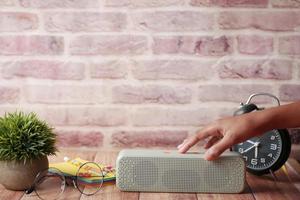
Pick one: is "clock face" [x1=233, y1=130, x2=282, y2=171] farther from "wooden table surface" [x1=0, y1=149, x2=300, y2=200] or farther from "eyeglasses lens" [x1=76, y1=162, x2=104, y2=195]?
"eyeglasses lens" [x1=76, y1=162, x2=104, y2=195]

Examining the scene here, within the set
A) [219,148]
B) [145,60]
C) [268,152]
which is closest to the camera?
[219,148]

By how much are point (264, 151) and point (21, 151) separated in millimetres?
630

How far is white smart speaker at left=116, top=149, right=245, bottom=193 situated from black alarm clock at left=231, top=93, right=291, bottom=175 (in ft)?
0.55

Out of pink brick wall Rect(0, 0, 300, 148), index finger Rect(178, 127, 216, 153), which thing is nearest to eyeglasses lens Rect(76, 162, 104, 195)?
index finger Rect(178, 127, 216, 153)

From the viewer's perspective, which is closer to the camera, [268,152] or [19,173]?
[19,173]

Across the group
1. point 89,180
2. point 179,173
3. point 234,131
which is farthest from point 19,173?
point 234,131

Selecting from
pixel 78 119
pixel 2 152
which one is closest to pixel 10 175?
pixel 2 152

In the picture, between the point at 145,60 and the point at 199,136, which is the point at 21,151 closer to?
the point at 199,136

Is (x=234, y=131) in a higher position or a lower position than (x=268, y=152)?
higher

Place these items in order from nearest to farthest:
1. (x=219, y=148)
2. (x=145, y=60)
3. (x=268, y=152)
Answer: (x=219, y=148), (x=268, y=152), (x=145, y=60)

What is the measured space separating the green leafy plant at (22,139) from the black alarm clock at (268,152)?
1.74 feet

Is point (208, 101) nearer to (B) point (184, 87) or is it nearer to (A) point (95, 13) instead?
(B) point (184, 87)

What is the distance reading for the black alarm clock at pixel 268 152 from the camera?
140 cm

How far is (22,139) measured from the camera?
1226mm
